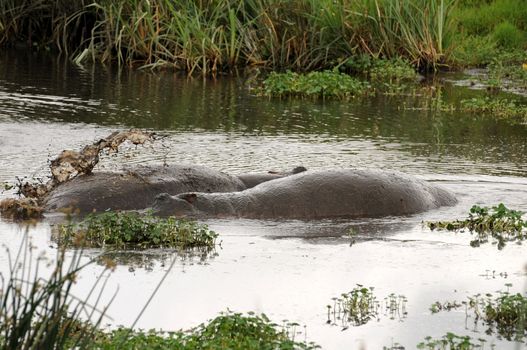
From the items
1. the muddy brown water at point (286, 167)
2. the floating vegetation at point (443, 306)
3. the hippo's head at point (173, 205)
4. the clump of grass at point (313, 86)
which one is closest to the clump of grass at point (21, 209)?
the muddy brown water at point (286, 167)

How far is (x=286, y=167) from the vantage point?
10648 mm

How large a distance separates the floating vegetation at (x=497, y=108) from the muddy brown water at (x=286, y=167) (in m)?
0.35

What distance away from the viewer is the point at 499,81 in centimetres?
1722

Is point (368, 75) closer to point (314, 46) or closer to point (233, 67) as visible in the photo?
point (314, 46)

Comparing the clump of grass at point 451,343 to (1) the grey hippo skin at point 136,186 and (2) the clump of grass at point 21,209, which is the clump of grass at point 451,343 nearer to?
(1) the grey hippo skin at point 136,186

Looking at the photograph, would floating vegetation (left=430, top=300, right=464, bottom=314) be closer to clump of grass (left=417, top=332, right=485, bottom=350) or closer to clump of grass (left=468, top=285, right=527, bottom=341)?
clump of grass (left=468, top=285, right=527, bottom=341)

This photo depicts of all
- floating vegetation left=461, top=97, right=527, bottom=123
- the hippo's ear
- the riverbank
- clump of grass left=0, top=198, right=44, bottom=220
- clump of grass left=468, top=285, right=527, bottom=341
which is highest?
the riverbank

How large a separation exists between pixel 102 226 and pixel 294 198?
1.71m

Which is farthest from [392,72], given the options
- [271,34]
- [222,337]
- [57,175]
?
[222,337]

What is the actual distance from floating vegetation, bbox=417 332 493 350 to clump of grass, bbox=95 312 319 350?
584 millimetres

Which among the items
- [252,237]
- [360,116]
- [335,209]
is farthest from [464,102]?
[252,237]

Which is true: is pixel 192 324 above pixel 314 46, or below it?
below

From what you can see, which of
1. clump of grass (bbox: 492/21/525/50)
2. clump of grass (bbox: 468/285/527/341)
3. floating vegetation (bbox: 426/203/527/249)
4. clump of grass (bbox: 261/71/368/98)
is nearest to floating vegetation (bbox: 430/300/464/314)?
clump of grass (bbox: 468/285/527/341)

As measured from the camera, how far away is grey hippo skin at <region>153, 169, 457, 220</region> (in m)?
8.48
